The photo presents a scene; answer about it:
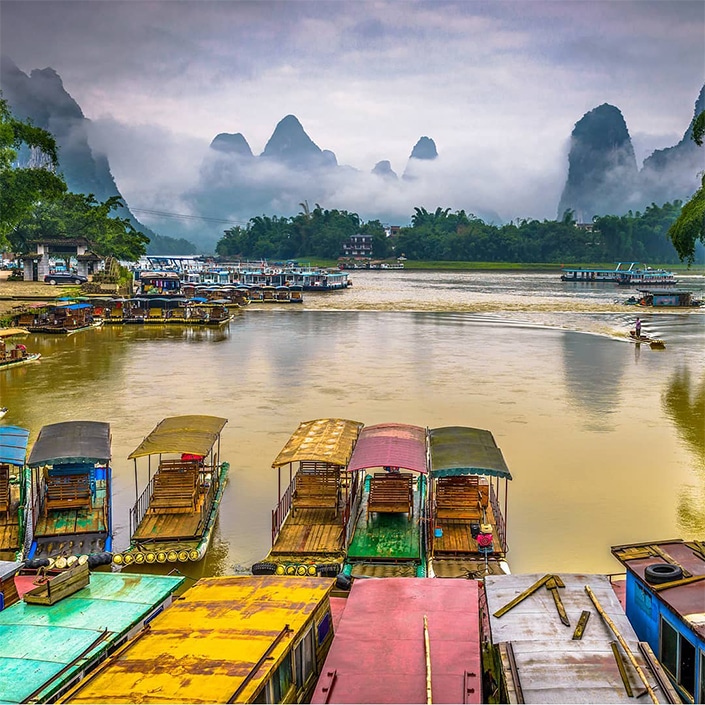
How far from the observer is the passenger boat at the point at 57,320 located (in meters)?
39.2

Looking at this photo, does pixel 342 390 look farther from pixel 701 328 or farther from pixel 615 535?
pixel 701 328

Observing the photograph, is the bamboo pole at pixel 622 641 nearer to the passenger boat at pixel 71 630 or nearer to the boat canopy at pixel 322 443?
the passenger boat at pixel 71 630

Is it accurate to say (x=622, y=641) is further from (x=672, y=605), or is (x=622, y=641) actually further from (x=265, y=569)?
(x=265, y=569)

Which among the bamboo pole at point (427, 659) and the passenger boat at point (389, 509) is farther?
the passenger boat at point (389, 509)

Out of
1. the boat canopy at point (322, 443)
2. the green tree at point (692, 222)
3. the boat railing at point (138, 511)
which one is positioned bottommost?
the boat railing at point (138, 511)

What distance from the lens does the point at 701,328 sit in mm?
44156

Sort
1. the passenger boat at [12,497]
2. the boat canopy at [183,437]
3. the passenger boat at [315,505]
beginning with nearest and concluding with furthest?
the passenger boat at [315,505]
the passenger boat at [12,497]
the boat canopy at [183,437]

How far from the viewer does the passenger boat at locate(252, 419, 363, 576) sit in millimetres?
10709

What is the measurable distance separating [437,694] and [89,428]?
31.2ft

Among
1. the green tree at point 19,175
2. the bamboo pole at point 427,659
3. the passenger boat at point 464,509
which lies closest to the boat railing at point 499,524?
the passenger boat at point 464,509

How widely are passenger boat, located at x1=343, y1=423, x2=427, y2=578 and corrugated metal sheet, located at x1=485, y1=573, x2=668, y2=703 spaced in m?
3.02

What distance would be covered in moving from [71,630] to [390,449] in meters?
6.35

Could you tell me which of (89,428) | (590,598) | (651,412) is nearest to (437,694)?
(590,598)

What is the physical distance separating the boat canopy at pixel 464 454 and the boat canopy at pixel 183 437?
3.92m
